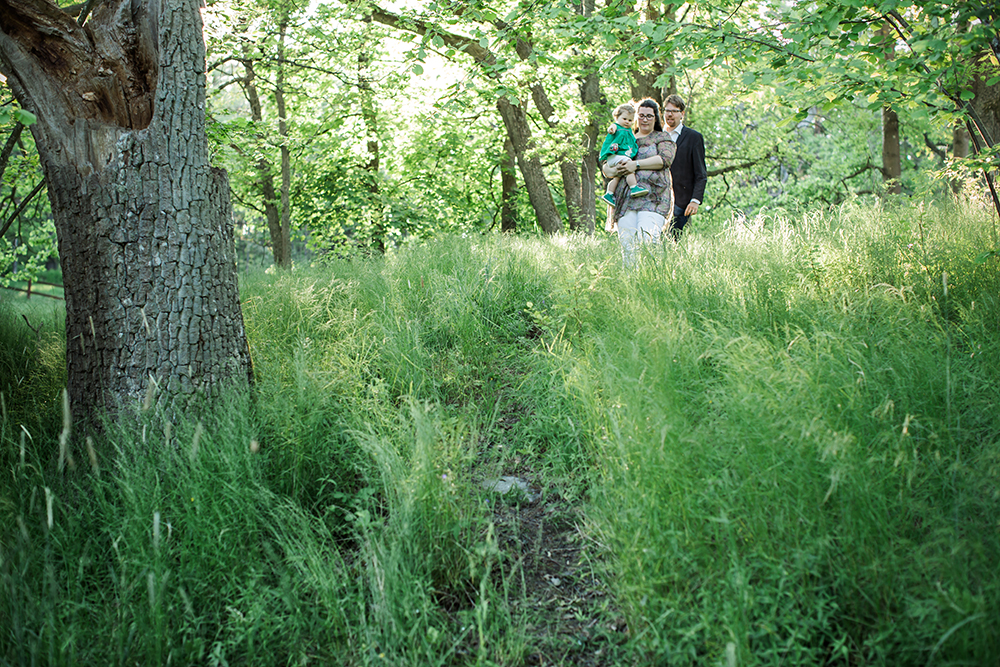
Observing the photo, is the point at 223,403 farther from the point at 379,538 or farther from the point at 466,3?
the point at 466,3

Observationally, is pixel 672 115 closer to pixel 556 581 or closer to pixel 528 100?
pixel 556 581

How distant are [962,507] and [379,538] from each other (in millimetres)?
2244

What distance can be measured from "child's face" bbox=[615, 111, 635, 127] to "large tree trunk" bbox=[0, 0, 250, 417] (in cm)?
415

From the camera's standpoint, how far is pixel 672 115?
6570mm

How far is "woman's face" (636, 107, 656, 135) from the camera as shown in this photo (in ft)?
19.7

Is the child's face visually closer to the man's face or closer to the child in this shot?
the child

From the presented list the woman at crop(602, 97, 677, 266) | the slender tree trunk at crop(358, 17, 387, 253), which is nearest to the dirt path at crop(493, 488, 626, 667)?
the woman at crop(602, 97, 677, 266)

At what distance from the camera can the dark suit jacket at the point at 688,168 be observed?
6484 mm

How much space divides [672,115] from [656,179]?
1.21 metres

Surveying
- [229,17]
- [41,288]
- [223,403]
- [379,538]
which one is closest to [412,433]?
[379,538]

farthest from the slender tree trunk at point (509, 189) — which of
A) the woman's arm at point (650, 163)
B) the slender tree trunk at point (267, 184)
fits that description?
the woman's arm at point (650, 163)

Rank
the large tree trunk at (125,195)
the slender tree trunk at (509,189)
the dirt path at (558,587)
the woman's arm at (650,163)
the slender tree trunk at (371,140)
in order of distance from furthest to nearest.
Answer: the slender tree trunk at (509,189) → the slender tree trunk at (371,140) → the woman's arm at (650,163) → the large tree trunk at (125,195) → the dirt path at (558,587)

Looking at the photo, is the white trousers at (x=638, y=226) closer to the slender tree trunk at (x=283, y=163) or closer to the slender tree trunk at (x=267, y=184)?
the slender tree trunk at (x=283, y=163)

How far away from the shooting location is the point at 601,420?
279cm
